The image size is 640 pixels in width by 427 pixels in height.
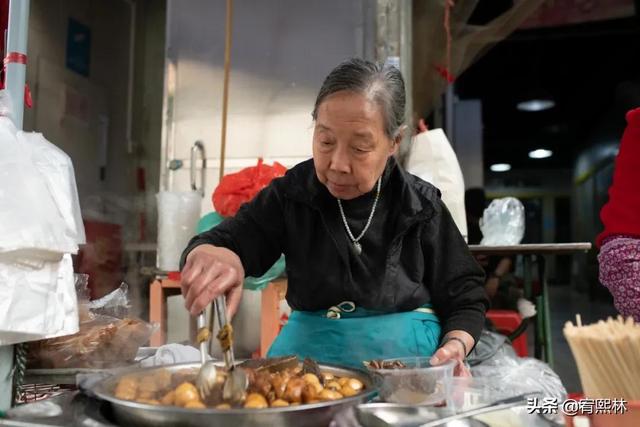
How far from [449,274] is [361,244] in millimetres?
265

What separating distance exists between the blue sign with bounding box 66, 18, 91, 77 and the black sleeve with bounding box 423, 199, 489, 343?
342 cm

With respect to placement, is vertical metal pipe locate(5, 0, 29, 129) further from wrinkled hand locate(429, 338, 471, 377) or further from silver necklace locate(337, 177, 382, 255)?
wrinkled hand locate(429, 338, 471, 377)

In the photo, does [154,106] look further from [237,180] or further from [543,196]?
[543,196]

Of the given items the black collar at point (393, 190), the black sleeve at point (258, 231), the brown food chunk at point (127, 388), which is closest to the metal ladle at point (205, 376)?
the brown food chunk at point (127, 388)

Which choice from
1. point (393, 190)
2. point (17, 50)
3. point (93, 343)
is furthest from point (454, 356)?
point (17, 50)

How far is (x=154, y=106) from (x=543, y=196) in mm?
6648

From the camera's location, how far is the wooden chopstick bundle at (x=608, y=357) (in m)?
0.72

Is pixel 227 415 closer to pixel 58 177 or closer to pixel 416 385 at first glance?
pixel 416 385

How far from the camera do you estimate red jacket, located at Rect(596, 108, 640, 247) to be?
1525 millimetres

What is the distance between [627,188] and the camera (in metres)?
1.54

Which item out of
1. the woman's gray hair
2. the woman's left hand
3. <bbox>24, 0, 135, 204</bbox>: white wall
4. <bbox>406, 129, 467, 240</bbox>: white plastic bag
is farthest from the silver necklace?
<bbox>24, 0, 135, 204</bbox>: white wall

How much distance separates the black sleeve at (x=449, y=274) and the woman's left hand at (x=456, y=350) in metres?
0.08

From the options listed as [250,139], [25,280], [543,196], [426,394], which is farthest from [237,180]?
[543,196]

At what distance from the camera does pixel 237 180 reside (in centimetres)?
275
